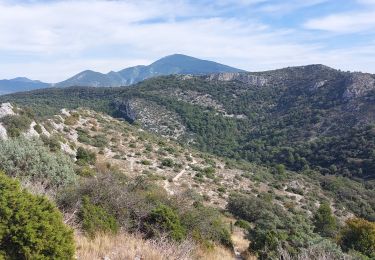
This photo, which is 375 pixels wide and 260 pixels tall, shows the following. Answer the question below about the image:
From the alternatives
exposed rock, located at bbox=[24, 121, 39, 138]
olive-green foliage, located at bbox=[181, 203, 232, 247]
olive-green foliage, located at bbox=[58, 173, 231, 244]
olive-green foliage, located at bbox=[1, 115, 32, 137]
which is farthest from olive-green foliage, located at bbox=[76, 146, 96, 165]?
olive-green foliage, located at bbox=[58, 173, 231, 244]

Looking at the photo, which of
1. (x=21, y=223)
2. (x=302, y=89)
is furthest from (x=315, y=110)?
(x=21, y=223)

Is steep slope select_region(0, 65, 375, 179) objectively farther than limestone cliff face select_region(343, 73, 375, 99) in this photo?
No

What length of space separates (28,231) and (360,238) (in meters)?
12.5

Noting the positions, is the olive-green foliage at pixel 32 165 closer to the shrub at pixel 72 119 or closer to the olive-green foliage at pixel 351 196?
the shrub at pixel 72 119

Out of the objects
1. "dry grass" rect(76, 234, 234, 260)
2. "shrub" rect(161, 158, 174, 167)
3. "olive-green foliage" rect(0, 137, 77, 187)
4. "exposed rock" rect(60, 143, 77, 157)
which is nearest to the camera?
"dry grass" rect(76, 234, 234, 260)

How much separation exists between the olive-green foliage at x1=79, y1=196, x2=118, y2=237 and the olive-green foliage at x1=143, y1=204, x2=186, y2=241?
0.84 meters

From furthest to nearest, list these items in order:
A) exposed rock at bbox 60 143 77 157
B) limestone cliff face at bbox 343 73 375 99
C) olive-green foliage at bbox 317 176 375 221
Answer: limestone cliff face at bbox 343 73 375 99 < olive-green foliage at bbox 317 176 375 221 < exposed rock at bbox 60 143 77 157

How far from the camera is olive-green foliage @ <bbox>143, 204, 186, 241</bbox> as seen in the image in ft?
27.7

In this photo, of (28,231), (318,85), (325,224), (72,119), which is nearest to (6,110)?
(72,119)

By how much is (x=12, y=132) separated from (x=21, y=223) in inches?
699

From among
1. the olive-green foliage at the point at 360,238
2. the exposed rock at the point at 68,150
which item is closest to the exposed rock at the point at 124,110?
the exposed rock at the point at 68,150

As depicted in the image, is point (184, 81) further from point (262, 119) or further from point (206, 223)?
point (206, 223)

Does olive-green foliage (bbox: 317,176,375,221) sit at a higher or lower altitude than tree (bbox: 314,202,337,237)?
lower

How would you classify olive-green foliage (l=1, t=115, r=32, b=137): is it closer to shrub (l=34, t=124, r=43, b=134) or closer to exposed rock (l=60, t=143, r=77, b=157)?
shrub (l=34, t=124, r=43, b=134)
